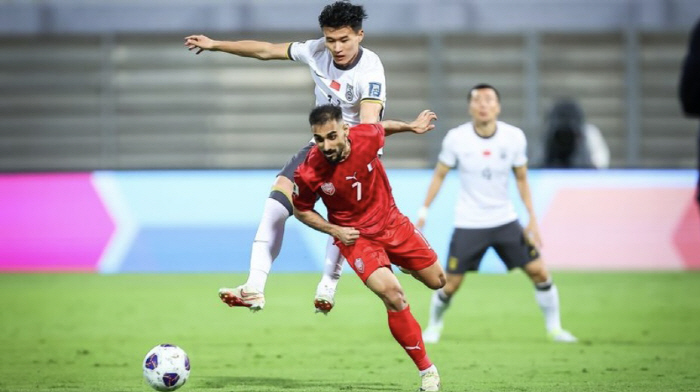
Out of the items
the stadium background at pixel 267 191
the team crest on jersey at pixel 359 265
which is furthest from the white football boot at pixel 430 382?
the team crest on jersey at pixel 359 265

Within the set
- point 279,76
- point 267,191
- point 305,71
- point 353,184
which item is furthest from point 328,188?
point 279,76

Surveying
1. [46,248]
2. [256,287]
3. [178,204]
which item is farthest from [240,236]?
[256,287]

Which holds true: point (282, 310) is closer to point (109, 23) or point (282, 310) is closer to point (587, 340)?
point (587, 340)

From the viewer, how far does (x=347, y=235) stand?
7660mm

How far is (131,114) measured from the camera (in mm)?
18688

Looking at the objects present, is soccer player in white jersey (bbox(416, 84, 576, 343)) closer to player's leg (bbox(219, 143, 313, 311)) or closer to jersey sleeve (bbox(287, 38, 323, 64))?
player's leg (bbox(219, 143, 313, 311))

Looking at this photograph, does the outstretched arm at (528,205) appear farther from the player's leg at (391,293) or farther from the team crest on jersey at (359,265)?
the team crest on jersey at (359,265)

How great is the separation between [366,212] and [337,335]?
11.5 feet

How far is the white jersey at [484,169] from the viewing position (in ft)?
35.4

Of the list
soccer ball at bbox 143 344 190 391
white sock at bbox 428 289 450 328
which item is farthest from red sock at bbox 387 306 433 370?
white sock at bbox 428 289 450 328

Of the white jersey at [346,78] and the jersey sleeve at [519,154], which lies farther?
the jersey sleeve at [519,154]

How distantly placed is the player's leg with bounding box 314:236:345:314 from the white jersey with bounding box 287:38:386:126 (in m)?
0.91

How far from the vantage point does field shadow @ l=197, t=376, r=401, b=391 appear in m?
7.91

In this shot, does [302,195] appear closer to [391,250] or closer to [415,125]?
[391,250]
